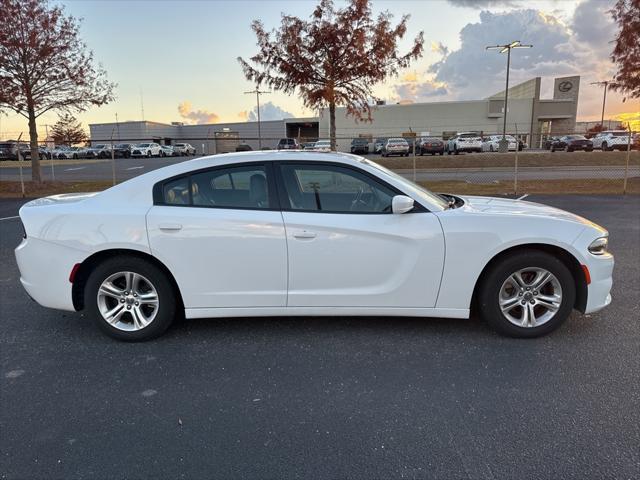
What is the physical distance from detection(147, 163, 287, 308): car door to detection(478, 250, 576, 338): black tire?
1624 mm

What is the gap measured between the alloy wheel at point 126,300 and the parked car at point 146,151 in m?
48.3

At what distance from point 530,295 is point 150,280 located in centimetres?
306

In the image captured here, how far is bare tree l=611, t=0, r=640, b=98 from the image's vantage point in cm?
1384

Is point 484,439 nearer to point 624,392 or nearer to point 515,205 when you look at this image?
point 624,392

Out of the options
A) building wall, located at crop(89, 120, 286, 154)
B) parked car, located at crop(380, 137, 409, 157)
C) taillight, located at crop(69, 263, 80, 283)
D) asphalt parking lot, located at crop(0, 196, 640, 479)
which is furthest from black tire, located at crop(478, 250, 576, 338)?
building wall, located at crop(89, 120, 286, 154)

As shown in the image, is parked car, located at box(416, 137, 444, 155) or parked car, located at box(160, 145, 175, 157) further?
parked car, located at box(160, 145, 175, 157)

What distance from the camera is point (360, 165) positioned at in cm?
364

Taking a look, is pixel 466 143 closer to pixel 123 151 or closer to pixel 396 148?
pixel 396 148

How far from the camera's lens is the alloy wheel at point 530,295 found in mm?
3543

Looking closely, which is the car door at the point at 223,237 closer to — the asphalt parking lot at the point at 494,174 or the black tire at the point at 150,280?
the black tire at the point at 150,280

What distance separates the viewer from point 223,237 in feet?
11.5

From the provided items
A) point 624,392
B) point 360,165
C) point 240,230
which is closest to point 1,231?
point 240,230

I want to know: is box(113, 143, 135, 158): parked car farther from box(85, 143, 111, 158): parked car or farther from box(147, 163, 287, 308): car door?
box(147, 163, 287, 308): car door

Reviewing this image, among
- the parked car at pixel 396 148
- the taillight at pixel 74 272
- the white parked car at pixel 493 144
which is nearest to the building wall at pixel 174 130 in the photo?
the parked car at pixel 396 148
